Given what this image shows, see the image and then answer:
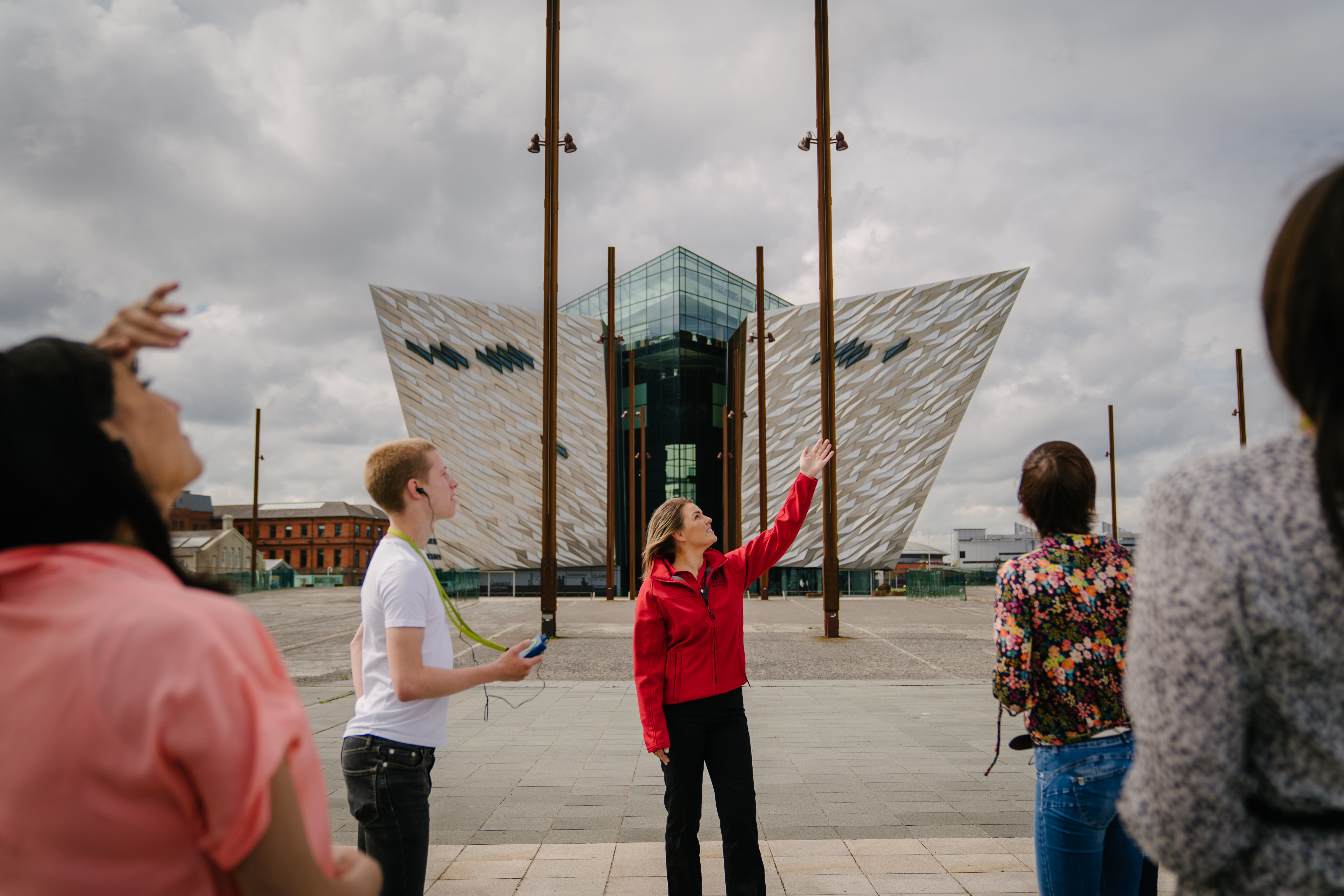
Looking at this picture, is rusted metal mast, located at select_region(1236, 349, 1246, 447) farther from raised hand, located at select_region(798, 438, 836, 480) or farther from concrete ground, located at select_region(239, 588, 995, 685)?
raised hand, located at select_region(798, 438, 836, 480)

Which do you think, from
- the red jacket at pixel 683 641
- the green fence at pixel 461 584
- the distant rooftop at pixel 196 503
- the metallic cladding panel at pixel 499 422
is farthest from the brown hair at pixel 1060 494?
the distant rooftop at pixel 196 503

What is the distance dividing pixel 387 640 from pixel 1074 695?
2.00 meters

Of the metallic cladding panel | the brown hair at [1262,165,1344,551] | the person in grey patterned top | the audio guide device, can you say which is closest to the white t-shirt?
the audio guide device

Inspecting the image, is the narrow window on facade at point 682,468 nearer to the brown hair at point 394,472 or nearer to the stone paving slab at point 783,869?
the stone paving slab at point 783,869

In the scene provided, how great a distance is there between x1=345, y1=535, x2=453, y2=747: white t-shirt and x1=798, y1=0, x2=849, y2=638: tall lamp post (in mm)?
13023

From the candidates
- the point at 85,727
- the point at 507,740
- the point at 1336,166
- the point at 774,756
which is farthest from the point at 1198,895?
the point at 507,740

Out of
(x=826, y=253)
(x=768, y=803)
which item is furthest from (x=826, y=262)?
(x=768, y=803)

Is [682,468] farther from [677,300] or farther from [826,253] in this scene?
[826,253]

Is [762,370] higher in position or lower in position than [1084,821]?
higher

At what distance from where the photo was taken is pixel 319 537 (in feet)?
315

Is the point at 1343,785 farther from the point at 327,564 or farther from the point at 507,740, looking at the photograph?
the point at 327,564

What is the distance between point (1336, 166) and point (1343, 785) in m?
0.82

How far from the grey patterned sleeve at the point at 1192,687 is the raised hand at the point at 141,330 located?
1.52 meters

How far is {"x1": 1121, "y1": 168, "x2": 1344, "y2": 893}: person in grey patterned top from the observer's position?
3.59 ft
